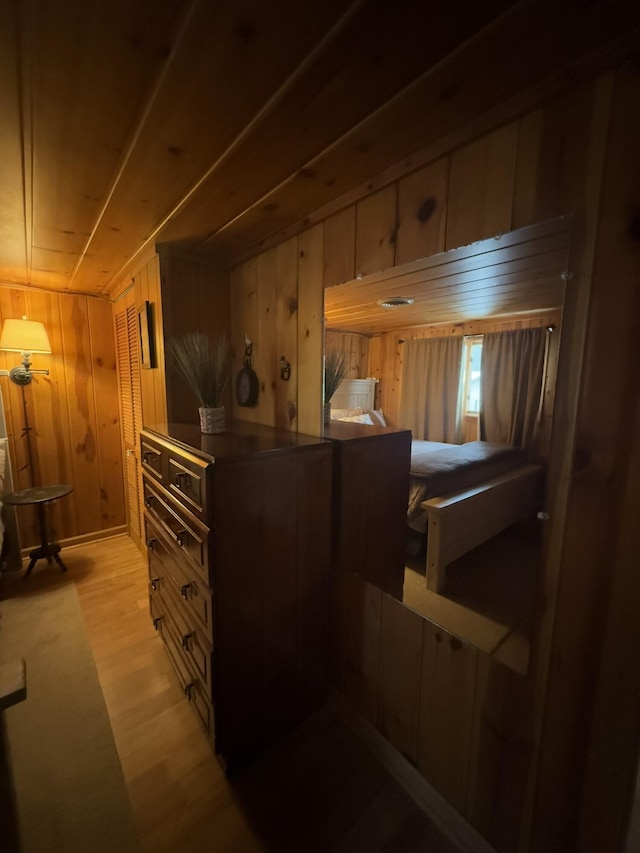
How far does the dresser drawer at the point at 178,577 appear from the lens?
1.18 meters

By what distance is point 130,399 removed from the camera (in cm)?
258

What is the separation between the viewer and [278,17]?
2.09 ft

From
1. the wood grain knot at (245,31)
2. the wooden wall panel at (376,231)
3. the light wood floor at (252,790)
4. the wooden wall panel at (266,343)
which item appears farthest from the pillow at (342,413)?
the light wood floor at (252,790)

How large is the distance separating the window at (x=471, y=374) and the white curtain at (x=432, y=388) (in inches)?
1.0

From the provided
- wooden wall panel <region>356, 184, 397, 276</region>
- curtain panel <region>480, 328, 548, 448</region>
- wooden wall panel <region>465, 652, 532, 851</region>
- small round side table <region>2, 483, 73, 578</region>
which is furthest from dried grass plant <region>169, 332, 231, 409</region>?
small round side table <region>2, 483, 73, 578</region>

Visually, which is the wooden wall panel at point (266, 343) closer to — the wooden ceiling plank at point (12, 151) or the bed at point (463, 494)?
the bed at point (463, 494)

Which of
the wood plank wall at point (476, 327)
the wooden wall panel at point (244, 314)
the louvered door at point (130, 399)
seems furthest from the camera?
the louvered door at point (130, 399)

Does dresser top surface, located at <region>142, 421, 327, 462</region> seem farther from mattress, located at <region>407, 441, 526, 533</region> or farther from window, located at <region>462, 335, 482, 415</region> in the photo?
window, located at <region>462, 335, 482, 415</region>

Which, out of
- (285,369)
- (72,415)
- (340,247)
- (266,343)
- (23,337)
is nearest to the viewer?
(340,247)

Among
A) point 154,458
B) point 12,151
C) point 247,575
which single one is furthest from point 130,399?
point 247,575

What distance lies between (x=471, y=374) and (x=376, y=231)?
1.88 ft

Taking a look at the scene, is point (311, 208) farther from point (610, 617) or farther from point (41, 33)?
point (610, 617)

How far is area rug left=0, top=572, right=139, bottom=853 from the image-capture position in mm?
1072

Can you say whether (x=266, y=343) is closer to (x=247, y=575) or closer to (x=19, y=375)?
(x=247, y=575)
